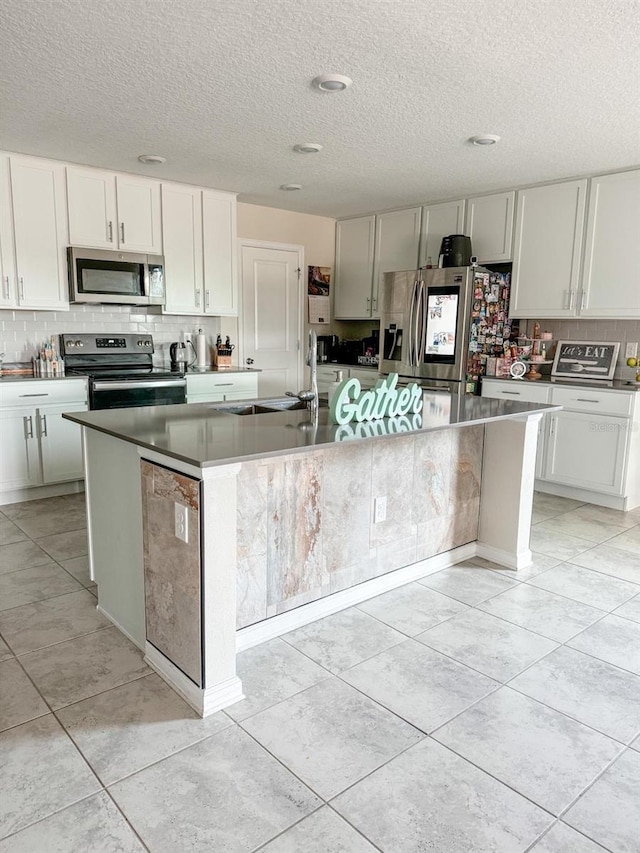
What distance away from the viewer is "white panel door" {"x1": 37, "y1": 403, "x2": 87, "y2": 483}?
4395 mm

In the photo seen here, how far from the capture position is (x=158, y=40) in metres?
2.56

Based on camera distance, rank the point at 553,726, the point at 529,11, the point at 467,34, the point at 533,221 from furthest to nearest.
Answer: the point at 533,221 → the point at 467,34 → the point at 529,11 → the point at 553,726

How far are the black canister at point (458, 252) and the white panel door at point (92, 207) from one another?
9.35 ft

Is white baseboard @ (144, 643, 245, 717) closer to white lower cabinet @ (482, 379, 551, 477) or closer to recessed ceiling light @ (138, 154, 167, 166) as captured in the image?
white lower cabinet @ (482, 379, 551, 477)

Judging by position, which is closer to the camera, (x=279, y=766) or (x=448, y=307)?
(x=279, y=766)

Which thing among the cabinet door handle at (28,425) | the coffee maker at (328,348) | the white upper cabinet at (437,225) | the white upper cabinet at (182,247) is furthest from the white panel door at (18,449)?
the white upper cabinet at (437,225)

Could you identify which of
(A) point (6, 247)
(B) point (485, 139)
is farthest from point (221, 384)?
(B) point (485, 139)

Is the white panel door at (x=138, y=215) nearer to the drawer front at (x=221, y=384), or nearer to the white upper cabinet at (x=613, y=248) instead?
the drawer front at (x=221, y=384)

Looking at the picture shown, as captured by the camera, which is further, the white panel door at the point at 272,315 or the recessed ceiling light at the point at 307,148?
the white panel door at the point at 272,315

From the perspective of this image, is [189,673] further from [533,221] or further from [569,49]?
[533,221]

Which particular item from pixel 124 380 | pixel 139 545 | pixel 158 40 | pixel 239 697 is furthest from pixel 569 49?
pixel 124 380

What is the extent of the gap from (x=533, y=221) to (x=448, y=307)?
975mm

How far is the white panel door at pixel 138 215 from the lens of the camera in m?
4.78

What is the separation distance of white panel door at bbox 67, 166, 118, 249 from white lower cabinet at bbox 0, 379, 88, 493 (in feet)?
3.77
